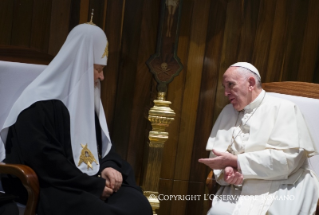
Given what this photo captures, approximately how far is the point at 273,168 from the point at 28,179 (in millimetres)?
1812

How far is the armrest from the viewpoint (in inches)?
118

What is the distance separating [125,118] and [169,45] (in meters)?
1.01

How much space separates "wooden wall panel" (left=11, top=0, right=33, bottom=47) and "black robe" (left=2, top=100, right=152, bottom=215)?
50.4 inches

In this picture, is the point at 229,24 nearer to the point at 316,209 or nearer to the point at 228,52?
the point at 228,52

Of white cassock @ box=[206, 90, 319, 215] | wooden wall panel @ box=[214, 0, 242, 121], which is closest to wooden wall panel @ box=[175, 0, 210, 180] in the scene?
wooden wall panel @ box=[214, 0, 242, 121]

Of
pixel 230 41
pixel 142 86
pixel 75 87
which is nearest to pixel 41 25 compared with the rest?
pixel 142 86

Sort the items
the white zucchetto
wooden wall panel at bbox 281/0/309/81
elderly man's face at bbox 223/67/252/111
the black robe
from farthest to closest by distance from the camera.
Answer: wooden wall panel at bbox 281/0/309/81
elderly man's face at bbox 223/67/252/111
the white zucchetto
the black robe

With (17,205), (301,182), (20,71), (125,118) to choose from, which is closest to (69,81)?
(20,71)

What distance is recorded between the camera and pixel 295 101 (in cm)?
417

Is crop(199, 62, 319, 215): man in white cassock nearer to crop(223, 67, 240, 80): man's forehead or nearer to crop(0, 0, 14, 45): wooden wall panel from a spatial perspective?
crop(223, 67, 240, 80): man's forehead

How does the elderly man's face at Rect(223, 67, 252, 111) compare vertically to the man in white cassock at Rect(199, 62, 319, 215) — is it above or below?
above

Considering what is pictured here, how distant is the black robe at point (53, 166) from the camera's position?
10.3ft

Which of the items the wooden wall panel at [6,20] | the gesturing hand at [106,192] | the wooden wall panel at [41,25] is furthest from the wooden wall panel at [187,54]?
the gesturing hand at [106,192]

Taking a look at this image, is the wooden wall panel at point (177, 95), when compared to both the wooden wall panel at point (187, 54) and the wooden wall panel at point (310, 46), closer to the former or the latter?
the wooden wall panel at point (187, 54)
